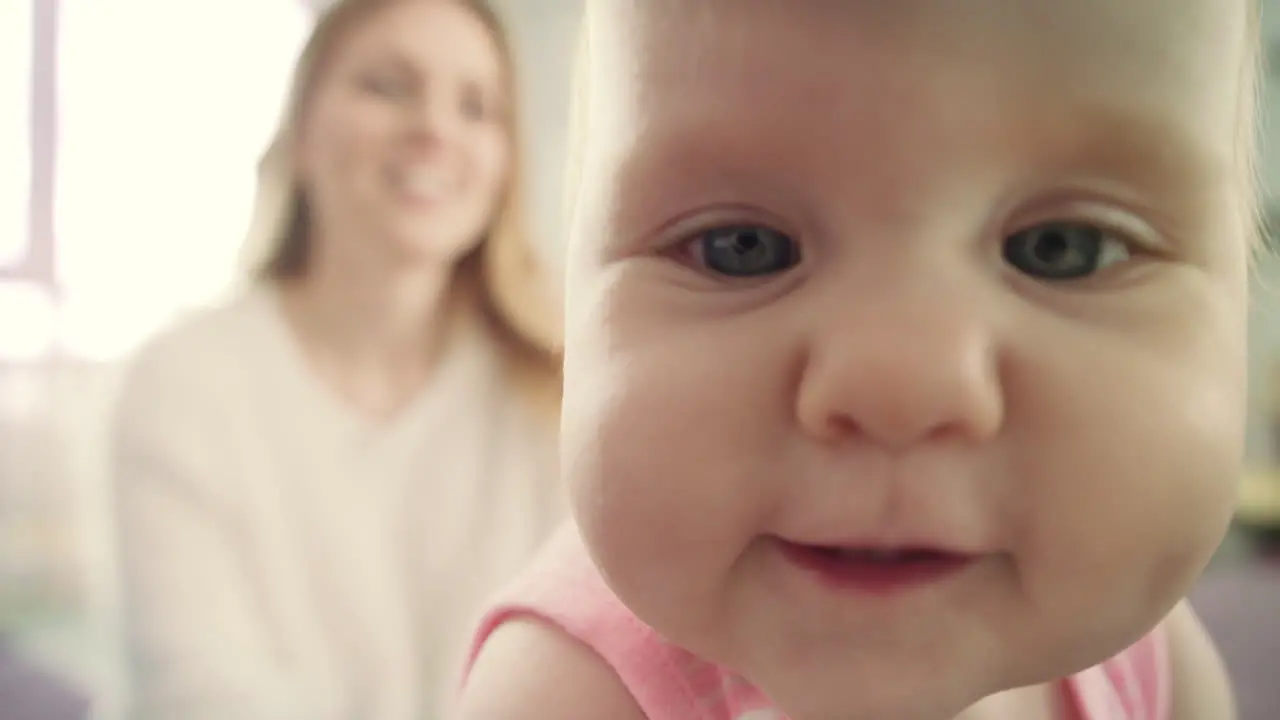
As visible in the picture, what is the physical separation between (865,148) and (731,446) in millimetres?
84

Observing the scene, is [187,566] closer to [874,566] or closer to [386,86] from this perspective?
[386,86]

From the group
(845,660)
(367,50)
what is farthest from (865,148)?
(367,50)

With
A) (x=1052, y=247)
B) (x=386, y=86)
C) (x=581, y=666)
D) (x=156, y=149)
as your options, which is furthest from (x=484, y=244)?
(x=1052, y=247)

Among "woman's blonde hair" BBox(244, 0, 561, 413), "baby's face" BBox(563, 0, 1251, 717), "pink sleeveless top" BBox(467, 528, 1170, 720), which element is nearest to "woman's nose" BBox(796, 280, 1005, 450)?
"baby's face" BBox(563, 0, 1251, 717)

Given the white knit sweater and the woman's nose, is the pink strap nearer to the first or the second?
the woman's nose

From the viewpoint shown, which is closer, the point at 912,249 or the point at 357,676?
the point at 912,249

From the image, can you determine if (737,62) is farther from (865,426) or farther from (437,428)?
(437,428)

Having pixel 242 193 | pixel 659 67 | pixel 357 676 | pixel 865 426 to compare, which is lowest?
pixel 357 676

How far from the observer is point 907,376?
0.24 metres

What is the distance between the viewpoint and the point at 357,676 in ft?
2.27

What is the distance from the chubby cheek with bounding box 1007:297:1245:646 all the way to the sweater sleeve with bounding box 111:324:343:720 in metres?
0.57

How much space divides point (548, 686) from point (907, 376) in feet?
0.73

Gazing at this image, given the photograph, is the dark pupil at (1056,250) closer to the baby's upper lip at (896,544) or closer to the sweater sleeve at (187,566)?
the baby's upper lip at (896,544)

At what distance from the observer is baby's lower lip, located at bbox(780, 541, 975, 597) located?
0.26m
